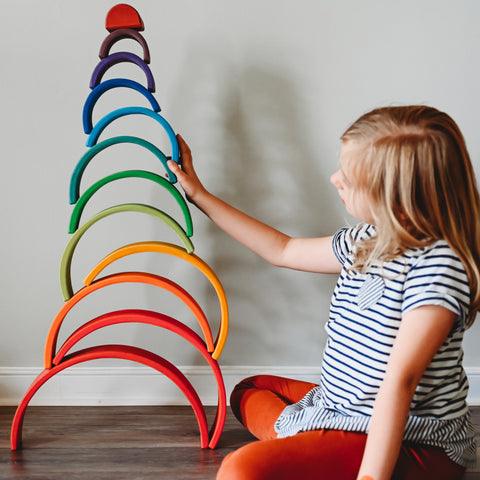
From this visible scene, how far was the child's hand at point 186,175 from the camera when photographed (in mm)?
1181

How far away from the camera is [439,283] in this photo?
35.2 inches

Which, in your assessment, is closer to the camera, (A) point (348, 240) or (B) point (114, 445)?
(A) point (348, 240)

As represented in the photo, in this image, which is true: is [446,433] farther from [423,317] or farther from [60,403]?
[60,403]

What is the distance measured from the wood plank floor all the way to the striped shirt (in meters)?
0.30

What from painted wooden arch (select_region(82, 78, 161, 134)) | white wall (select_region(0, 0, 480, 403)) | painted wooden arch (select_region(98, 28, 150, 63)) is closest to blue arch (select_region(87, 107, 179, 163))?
painted wooden arch (select_region(82, 78, 161, 134))

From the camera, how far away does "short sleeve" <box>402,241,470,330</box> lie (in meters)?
0.88

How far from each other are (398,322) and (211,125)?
0.77 meters

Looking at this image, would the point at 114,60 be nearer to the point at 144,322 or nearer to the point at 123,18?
the point at 123,18

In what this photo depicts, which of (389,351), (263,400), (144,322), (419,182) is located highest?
(419,182)

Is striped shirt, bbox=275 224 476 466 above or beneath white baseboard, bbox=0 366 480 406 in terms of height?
above

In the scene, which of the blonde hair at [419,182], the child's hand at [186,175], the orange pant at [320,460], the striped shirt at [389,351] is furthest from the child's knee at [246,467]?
the child's hand at [186,175]

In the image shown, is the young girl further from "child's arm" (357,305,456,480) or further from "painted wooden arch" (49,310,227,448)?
"painted wooden arch" (49,310,227,448)

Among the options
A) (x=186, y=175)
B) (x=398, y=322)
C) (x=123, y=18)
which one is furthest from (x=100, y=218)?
(x=398, y=322)

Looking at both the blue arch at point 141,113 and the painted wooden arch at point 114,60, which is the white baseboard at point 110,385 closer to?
the blue arch at point 141,113
